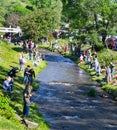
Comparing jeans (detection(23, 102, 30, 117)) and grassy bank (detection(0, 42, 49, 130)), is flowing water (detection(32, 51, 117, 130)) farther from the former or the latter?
jeans (detection(23, 102, 30, 117))

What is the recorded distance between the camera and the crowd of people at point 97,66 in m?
39.8

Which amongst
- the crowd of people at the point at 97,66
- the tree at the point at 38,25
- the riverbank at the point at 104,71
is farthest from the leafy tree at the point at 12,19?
the crowd of people at the point at 97,66

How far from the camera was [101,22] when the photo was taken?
58.5 metres

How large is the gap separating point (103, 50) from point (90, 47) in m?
6.40

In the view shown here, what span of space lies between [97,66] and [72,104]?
15.3 metres

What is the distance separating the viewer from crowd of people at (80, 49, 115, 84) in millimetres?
39809

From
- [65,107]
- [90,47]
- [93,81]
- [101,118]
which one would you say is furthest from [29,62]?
[101,118]

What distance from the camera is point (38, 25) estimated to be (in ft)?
200

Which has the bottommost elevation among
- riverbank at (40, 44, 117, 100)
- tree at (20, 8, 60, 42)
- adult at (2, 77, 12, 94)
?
riverbank at (40, 44, 117, 100)

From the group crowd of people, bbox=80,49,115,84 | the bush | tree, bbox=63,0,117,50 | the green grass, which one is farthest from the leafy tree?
the bush

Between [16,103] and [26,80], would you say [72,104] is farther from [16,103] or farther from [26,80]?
[26,80]

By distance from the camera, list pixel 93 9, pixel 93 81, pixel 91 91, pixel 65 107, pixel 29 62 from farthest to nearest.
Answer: pixel 93 9
pixel 29 62
pixel 93 81
pixel 91 91
pixel 65 107

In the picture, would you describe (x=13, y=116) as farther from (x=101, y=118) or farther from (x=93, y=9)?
(x=93, y=9)

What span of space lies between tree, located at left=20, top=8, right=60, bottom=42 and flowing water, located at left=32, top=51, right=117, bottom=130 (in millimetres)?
15199
